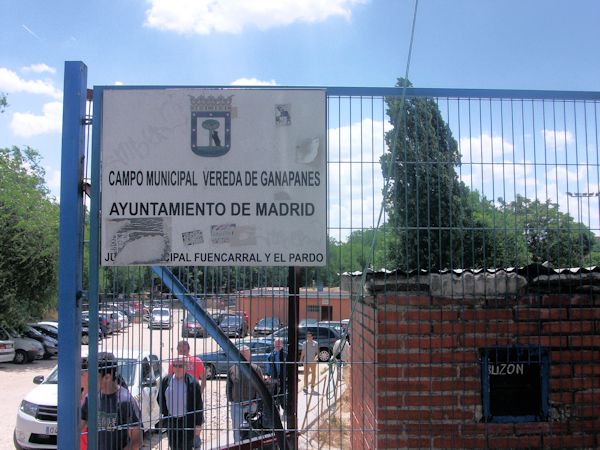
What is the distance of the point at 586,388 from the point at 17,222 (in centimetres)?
2387

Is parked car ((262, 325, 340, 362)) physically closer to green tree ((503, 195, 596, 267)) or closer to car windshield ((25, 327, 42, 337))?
green tree ((503, 195, 596, 267))

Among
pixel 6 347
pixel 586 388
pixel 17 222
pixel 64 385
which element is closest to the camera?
pixel 64 385

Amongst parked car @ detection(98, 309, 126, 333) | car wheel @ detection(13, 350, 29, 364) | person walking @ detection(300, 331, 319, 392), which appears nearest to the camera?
parked car @ detection(98, 309, 126, 333)

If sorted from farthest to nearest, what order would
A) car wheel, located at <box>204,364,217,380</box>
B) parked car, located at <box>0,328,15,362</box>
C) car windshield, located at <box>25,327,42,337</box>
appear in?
car windshield, located at <box>25,327,42,337</box>, parked car, located at <box>0,328,15,362</box>, car wheel, located at <box>204,364,217,380</box>

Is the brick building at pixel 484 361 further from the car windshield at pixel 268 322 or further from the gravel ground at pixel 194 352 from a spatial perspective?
the car windshield at pixel 268 322

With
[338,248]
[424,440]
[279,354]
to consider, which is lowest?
[424,440]

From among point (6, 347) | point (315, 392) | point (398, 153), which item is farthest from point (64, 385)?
point (6, 347)

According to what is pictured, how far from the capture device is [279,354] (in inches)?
129

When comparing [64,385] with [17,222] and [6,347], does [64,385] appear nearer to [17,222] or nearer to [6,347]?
[6,347]

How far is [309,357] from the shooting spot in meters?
3.39

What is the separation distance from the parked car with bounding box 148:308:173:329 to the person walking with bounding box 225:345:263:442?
0.51 metres

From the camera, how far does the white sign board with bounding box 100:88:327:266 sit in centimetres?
320

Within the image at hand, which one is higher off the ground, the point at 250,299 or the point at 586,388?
the point at 250,299

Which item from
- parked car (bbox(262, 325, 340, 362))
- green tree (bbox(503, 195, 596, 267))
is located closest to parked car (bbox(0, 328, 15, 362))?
parked car (bbox(262, 325, 340, 362))
